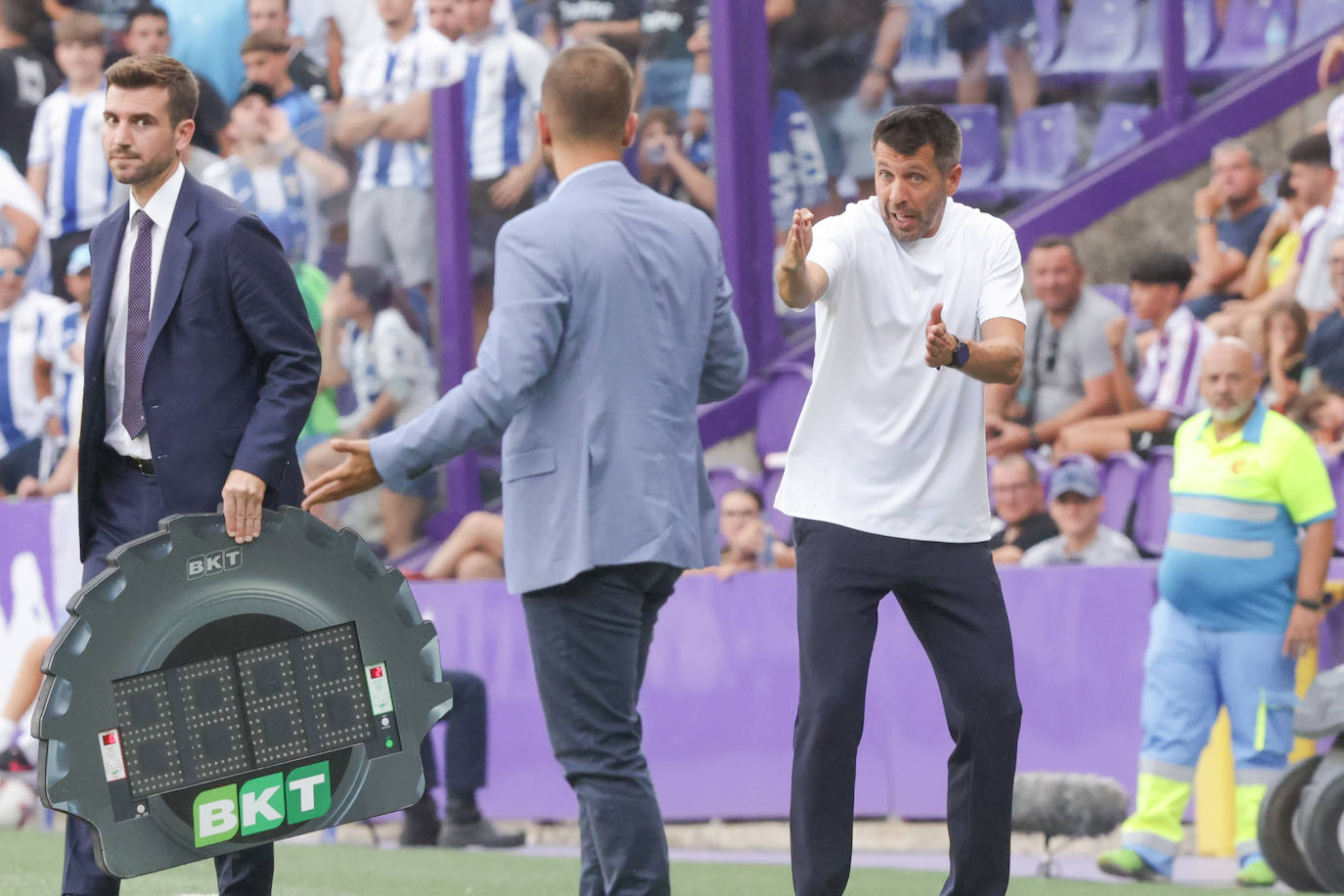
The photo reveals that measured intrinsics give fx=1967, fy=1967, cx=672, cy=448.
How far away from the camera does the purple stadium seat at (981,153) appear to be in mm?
10180

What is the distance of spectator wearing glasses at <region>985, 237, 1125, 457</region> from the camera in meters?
8.76

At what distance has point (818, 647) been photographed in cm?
435

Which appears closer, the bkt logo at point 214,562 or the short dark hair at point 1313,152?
the bkt logo at point 214,562

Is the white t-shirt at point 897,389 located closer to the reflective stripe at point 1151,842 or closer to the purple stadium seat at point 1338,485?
the reflective stripe at point 1151,842

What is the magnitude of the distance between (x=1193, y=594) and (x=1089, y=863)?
1110 mm

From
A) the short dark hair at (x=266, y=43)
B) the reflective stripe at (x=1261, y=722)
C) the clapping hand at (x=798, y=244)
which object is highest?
the short dark hair at (x=266, y=43)

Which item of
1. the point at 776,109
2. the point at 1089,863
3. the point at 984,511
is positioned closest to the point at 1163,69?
the point at 776,109

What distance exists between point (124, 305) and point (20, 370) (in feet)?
24.5

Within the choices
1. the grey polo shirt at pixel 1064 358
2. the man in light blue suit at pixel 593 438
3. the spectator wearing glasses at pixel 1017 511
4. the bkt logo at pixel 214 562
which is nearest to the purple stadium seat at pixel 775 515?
the spectator wearing glasses at pixel 1017 511

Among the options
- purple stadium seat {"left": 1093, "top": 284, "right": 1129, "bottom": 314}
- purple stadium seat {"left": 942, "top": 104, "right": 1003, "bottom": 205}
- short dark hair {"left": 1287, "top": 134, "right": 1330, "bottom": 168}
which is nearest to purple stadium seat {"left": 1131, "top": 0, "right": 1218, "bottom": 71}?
purple stadium seat {"left": 942, "top": 104, "right": 1003, "bottom": 205}

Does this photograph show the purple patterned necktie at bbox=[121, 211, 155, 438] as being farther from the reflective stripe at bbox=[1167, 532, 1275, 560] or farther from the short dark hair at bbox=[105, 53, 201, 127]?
the reflective stripe at bbox=[1167, 532, 1275, 560]

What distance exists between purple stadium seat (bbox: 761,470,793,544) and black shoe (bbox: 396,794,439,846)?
1961mm

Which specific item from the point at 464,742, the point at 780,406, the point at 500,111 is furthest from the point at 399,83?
the point at 464,742

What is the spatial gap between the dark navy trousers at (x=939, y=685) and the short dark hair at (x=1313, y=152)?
5098mm
